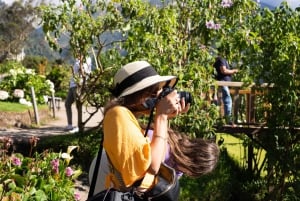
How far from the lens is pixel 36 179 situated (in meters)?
4.29

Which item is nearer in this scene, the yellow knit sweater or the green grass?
the yellow knit sweater

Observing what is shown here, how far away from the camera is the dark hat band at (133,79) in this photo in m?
2.44

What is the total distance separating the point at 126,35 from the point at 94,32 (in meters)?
0.54

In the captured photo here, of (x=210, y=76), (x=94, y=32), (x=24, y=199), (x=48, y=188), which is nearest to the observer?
(x=24, y=199)

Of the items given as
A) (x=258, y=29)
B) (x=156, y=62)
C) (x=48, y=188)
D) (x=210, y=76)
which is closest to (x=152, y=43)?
(x=156, y=62)

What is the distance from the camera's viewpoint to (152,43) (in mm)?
6219

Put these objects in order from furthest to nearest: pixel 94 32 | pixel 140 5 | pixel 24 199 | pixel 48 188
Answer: pixel 94 32 → pixel 140 5 → pixel 48 188 → pixel 24 199

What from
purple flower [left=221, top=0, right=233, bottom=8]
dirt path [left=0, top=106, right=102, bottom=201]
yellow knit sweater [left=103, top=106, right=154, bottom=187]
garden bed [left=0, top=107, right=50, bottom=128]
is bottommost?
dirt path [left=0, top=106, right=102, bottom=201]

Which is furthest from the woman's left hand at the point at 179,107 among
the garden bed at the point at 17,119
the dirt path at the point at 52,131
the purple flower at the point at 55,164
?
the garden bed at the point at 17,119

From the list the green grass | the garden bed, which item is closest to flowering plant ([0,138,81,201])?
the garden bed

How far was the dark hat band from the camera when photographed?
2.44m

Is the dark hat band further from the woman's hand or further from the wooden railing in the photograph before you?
the wooden railing

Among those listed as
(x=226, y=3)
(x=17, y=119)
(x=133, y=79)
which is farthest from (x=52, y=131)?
(x=133, y=79)

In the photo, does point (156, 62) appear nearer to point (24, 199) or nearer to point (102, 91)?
point (102, 91)
